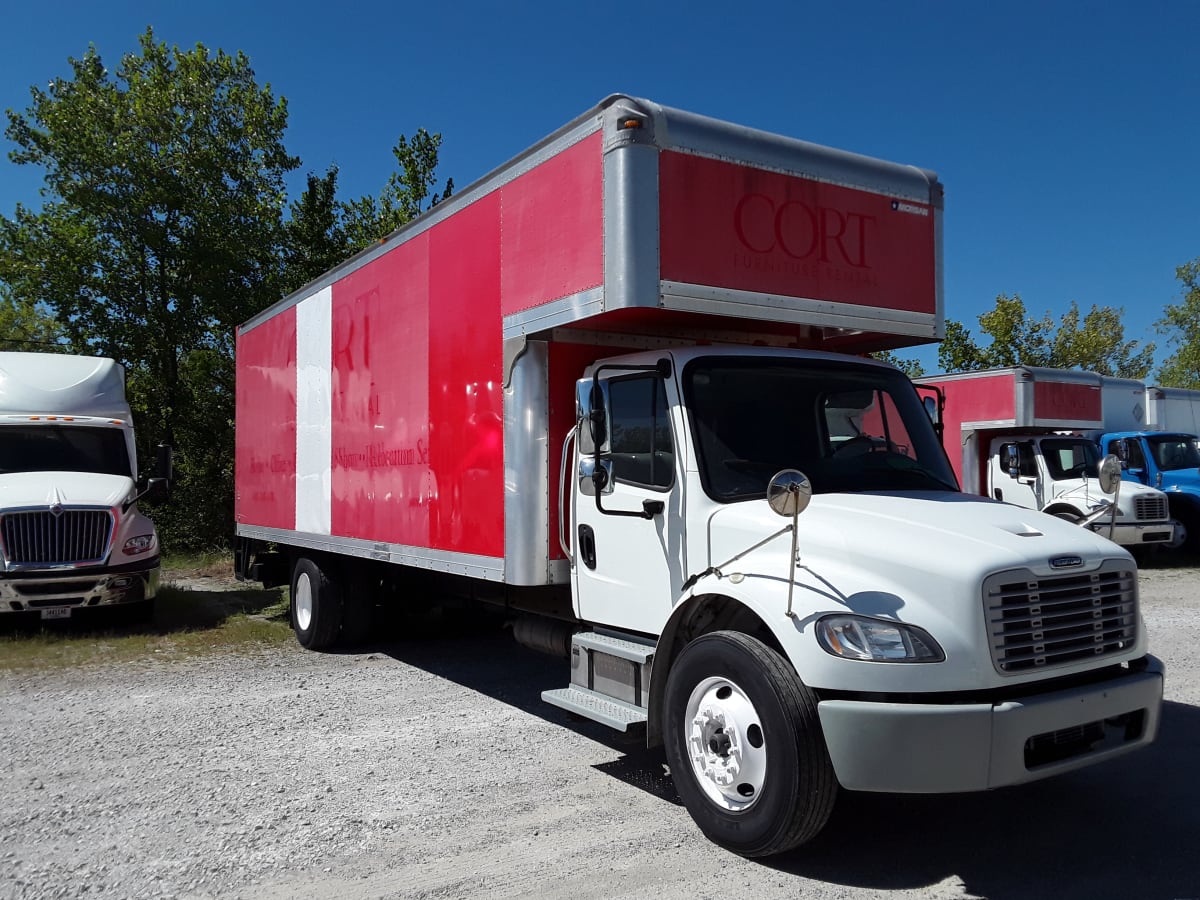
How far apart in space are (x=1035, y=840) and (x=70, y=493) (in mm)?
10498

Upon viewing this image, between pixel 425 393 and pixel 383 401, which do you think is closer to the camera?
pixel 425 393

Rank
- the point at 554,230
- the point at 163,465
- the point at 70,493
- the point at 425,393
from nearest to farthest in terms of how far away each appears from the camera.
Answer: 1. the point at 554,230
2. the point at 425,393
3. the point at 70,493
4. the point at 163,465

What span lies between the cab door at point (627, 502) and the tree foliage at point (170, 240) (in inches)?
705

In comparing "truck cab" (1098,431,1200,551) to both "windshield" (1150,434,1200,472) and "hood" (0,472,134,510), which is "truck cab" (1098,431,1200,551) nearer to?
"windshield" (1150,434,1200,472)

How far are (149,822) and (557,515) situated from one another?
275 cm

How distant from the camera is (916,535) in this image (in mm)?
4207

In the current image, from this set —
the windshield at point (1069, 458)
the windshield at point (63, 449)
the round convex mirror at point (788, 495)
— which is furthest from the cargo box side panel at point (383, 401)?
the windshield at point (1069, 458)

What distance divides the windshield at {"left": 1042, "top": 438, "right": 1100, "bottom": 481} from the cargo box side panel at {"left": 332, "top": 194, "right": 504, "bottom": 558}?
12917 millimetres

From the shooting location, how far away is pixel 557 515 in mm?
5977

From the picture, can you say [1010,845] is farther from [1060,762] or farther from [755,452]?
[755,452]

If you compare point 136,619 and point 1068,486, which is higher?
point 1068,486

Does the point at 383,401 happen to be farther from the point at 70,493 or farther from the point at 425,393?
the point at 70,493

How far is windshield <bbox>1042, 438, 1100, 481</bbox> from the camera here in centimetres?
1659

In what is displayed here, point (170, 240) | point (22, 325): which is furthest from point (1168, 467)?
point (22, 325)
